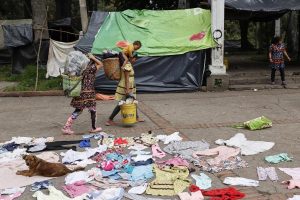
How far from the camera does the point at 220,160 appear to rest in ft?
20.3

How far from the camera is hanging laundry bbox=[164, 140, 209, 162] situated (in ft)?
21.3

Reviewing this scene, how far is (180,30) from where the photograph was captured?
13289 mm

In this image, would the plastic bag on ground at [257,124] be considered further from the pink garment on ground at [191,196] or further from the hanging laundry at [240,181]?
the pink garment on ground at [191,196]

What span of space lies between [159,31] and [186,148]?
703 cm

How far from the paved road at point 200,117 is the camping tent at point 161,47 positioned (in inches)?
19.6

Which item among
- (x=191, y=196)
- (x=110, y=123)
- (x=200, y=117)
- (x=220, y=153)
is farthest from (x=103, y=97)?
(x=191, y=196)

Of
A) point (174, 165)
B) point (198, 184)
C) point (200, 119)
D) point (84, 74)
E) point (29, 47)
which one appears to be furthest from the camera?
point (29, 47)

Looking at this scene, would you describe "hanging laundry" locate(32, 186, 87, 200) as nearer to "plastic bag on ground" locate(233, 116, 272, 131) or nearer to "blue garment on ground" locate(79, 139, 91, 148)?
"blue garment on ground" locate(79, 139, 91, 148)

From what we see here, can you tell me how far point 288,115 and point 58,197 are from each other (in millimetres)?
5898

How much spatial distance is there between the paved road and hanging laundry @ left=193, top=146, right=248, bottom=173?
0.57ft

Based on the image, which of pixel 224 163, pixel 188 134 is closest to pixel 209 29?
pixel 188 134

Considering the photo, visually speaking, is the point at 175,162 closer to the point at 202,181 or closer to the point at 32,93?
the point at 202,181

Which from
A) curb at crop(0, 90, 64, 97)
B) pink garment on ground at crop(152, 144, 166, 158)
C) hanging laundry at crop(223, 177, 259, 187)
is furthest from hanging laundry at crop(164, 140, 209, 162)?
curb at crop(0, 90, 64, 97)

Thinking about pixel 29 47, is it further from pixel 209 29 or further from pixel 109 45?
pixel 209 29
